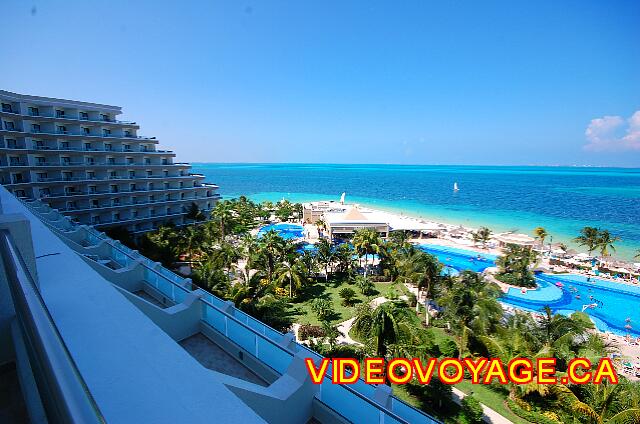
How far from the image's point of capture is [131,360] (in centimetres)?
317

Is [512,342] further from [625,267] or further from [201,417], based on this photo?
[625,267]

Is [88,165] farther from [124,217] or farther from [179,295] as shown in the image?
[179,295]

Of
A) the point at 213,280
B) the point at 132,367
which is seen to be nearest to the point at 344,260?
the point at 213,280

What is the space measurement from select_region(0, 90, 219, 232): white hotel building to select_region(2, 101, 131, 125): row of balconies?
0.27 feet

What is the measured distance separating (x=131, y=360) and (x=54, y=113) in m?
47.5

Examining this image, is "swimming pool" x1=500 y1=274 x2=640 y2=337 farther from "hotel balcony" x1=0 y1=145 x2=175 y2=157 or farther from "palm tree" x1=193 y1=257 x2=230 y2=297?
"hotel balcony" x1=0 y1=145 x2=175 y2=157

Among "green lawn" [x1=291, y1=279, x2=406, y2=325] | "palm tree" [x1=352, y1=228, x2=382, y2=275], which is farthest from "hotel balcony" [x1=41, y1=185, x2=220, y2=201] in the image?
"palm tree" [x1=352, y1=228, x2=382, y2=275]

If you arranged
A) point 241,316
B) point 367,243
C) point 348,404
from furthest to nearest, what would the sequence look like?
1. point 367,243
2. point 241,316
3. point 348,404

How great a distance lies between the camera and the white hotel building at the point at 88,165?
116ft

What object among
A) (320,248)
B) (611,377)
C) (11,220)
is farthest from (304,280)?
(11,220)

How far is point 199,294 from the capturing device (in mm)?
7293

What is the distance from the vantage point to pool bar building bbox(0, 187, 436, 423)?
1.71 metres

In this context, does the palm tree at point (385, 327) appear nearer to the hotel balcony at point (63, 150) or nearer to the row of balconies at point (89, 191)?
the row of balconies at point (89, 191)

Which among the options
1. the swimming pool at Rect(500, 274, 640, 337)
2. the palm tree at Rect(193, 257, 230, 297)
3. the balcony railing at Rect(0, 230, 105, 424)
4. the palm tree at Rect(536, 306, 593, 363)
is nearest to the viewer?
the balcony railing at Rect(0, 230, 105, 424)
